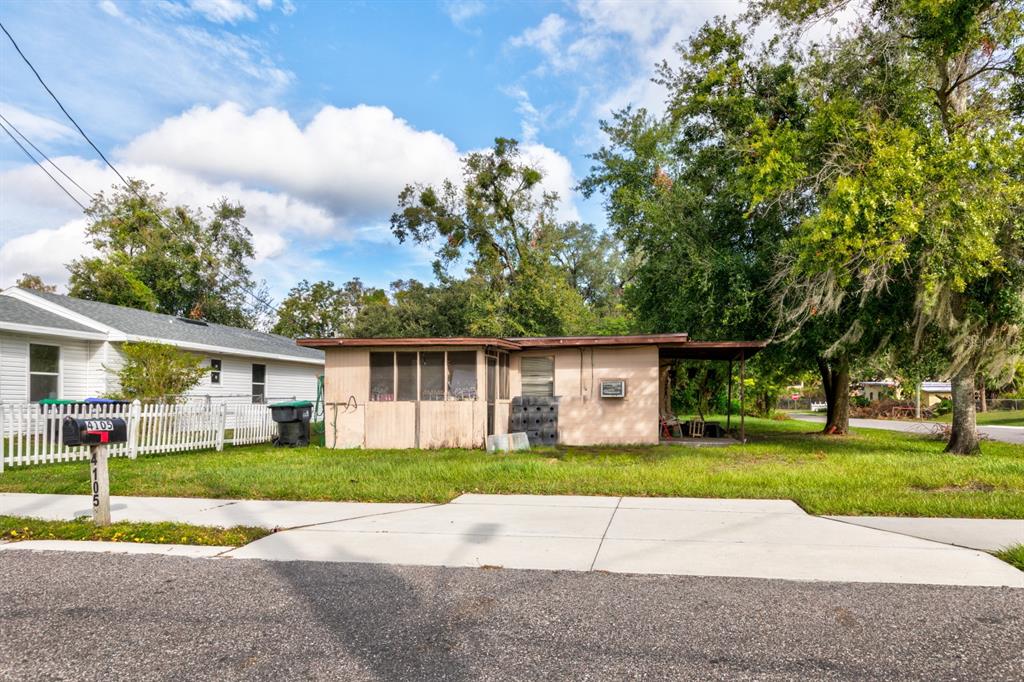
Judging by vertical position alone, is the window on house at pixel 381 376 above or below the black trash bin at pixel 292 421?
above

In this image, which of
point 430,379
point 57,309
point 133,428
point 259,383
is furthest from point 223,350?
point 430,379

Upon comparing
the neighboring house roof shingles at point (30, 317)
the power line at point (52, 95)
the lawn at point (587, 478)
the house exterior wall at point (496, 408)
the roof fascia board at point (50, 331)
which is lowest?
the lawn at point (587, 478)

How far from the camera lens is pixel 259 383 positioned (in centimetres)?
2223

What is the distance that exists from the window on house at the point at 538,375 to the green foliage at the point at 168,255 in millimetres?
25771

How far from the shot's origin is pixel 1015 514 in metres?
6.77

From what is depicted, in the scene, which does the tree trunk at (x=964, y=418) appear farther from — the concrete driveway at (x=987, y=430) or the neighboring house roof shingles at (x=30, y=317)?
the neighboring house roof shingles at (x=30, y=317)

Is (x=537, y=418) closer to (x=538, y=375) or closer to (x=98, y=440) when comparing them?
(x=538, y=375)

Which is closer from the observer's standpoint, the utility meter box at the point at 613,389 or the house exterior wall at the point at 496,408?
the house exterior wall at the point at 496,408

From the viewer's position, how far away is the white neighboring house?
15.1 m

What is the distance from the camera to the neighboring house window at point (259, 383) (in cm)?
2192

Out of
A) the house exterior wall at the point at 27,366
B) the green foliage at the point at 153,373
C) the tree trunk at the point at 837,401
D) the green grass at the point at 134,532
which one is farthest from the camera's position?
the tree trunk at the point at 837,401

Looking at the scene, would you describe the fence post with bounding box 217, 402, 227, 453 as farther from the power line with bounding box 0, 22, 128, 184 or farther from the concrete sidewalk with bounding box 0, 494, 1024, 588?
the power line with bounding box 0, 22, 128, 184

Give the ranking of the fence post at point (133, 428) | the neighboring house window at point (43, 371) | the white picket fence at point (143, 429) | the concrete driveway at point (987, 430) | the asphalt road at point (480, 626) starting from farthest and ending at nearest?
1. the concrete driveway at point (987, 430)
2. the neighboring house window at point (43, 371)
3. the fence post at point (133, 428)
4. the white picket fence at point (143, 429)
5. the asphalt road at point (480, 626)

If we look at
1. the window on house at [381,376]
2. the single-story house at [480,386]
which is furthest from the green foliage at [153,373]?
the window on house at [381,376]
